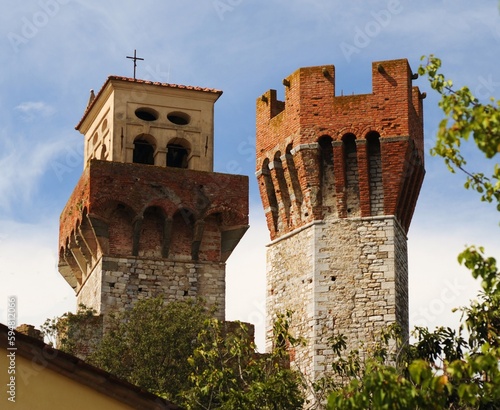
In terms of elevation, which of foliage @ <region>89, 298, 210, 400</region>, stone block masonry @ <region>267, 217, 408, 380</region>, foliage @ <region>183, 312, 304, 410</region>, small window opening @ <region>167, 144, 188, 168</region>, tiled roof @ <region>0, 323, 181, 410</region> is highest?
small window opening @ <region>167, 144, 188, 168</region>

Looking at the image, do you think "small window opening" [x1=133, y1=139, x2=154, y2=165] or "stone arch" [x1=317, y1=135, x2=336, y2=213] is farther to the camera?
"small window opening" [x1=133, y1=139, x2=154, y2=165]

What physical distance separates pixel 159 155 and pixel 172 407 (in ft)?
74.4

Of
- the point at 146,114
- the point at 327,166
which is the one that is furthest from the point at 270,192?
the point at 146,114

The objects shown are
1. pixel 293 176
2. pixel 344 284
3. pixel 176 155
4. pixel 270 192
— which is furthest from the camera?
pixel 176 155

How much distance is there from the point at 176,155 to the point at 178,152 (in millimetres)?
117

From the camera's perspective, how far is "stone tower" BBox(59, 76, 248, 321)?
38438 millimetres

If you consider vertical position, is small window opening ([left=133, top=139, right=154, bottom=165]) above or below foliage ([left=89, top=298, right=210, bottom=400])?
above

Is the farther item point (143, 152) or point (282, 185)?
point (143, 152)

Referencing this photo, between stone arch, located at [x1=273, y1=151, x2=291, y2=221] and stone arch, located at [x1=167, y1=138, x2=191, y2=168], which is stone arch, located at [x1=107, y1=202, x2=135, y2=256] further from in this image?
stone arch, located at [x1=273, y1=151, x2=291, y2=221]

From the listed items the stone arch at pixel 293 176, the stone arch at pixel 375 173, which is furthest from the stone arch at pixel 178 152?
the stone arch at pixel 375 173

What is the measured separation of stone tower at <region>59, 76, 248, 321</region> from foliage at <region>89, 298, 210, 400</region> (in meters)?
2.79

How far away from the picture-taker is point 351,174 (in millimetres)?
36688

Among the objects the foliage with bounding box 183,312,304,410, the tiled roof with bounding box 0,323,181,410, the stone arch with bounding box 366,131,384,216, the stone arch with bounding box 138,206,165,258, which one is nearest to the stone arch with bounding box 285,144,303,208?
the stone arch with bounding box 366,131,384,216

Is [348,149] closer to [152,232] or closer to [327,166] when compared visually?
[327,166]
